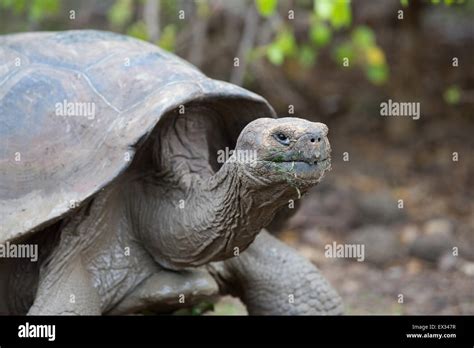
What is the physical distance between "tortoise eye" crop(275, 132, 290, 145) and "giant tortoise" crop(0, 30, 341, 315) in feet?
1.07

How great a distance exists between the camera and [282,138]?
3061 mm

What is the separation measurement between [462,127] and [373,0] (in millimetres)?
1690

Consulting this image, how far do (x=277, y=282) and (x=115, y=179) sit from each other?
1.17m

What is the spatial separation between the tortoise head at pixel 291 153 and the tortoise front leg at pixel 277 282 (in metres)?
1.25

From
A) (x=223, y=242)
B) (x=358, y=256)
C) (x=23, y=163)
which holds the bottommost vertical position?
(x=358, y=256)

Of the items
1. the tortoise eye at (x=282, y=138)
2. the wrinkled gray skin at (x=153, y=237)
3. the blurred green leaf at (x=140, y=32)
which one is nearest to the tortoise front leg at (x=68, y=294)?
the wrinkled gray skin at (x=153, y=237)

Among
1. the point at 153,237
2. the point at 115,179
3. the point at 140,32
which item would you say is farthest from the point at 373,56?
the point at 115,179

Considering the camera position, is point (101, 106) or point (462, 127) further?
point (462, 127)

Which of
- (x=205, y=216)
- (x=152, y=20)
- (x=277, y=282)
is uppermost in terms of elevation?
(x=152, y=20)

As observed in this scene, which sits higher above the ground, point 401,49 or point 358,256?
point 401,49

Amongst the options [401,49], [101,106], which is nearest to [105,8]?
[401,49]

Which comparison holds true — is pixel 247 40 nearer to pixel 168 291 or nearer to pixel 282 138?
pixel 168 291
